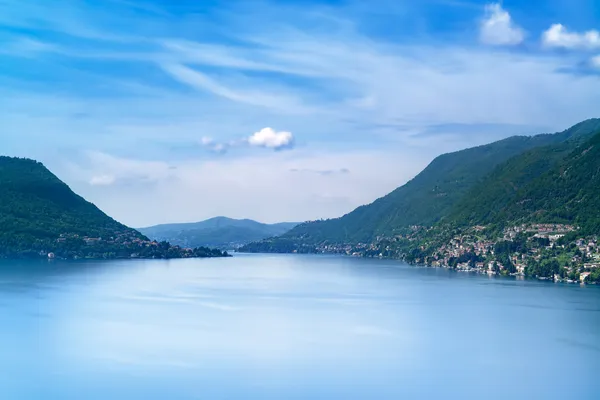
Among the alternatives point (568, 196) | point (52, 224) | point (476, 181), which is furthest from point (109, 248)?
point (476, 181)

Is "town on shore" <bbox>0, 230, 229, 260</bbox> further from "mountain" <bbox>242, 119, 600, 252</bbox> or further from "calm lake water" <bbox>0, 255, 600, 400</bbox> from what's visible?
"mountain" <bbox>242, 119, 600, 252</bbox>

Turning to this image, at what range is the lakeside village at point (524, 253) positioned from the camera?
6969 cm

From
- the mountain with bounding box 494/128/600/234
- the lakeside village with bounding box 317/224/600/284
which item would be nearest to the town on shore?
the lakeside village with bounding box 317/224/600/284

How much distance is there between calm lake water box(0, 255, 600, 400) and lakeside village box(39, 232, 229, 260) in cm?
4544

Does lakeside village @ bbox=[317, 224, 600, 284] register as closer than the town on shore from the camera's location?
Yes

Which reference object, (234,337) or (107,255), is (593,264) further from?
(107,255)

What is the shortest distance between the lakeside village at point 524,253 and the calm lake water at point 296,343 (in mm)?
9829

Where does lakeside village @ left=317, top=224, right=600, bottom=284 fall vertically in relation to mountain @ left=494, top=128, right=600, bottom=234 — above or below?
below

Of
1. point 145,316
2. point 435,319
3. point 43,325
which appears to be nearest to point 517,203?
point 435,319

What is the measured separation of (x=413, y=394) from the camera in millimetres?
24469

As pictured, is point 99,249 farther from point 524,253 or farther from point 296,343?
point 296,343

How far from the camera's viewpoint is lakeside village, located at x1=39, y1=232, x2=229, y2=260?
10626 centimetres

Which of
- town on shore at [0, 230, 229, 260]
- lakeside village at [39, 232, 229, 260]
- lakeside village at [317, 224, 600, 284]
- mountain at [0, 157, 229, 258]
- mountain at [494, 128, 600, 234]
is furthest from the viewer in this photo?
lakeside village at [39, 232, 229, 260]

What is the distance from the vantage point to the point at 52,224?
111 metres
